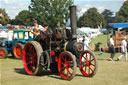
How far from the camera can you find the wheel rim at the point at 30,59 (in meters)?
7.37

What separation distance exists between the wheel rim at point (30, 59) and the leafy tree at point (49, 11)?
45.6 meters

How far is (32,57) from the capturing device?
7445 millimetres

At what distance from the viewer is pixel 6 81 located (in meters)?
6.49

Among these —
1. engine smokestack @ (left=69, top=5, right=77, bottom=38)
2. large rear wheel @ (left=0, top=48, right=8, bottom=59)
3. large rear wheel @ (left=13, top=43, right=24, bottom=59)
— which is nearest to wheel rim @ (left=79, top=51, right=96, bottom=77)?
engine smokestack @ (left=69, top=5, right=77, bottom=38)

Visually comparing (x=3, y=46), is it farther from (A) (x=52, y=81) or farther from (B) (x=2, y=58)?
(A) (x=52, y=81)

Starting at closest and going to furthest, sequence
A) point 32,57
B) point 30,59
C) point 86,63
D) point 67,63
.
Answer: point 67,63 → point 86,63 → point 32,57 → point 30,59

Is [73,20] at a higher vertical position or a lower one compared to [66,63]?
higher

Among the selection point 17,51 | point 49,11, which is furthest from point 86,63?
point 49,11

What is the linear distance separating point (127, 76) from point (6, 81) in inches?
152

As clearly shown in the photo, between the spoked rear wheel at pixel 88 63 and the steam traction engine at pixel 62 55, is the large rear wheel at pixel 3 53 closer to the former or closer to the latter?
the steam traction engine at pixel 62 55

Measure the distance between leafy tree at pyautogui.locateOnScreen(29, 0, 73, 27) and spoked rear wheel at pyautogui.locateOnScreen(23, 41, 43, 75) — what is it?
45.6 meters

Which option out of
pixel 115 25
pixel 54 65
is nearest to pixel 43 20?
pixel 115 25

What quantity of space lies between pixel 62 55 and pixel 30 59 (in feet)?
5.53

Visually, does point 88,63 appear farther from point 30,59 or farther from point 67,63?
point 30,59
